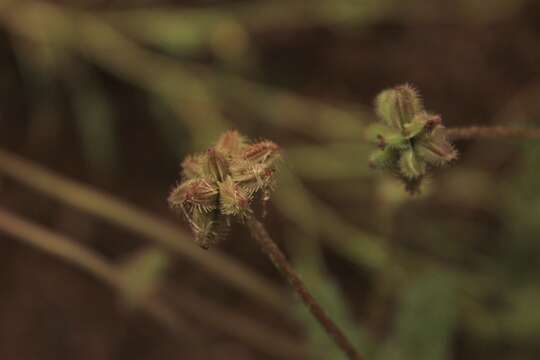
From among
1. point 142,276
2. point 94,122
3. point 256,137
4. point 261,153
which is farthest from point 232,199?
point 94,122

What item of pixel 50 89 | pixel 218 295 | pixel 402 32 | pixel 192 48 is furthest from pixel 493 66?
pixel 50 89

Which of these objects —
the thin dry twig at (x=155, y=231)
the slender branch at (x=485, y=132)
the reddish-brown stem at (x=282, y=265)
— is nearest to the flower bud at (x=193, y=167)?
the reddish-brown stem at (x=282, y=265)

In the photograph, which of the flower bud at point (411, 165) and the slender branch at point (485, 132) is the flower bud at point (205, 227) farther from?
the slender branch at point (485, 132)

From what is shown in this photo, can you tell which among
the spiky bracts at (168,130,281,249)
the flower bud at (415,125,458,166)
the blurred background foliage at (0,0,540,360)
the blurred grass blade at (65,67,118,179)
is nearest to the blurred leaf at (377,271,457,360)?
the blurred background foliage at (0,0,540,360)

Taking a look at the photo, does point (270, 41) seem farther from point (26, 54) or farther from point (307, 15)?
point (26, 54)

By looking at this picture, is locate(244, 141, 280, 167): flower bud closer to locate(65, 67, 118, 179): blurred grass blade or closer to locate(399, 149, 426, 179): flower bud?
locate(399, 149, 426, 179): flower bud

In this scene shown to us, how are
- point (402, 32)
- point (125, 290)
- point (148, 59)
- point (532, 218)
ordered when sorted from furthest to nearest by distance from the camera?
point (402, 32), point (148, 59), point (532, 218), point (125, 290)
